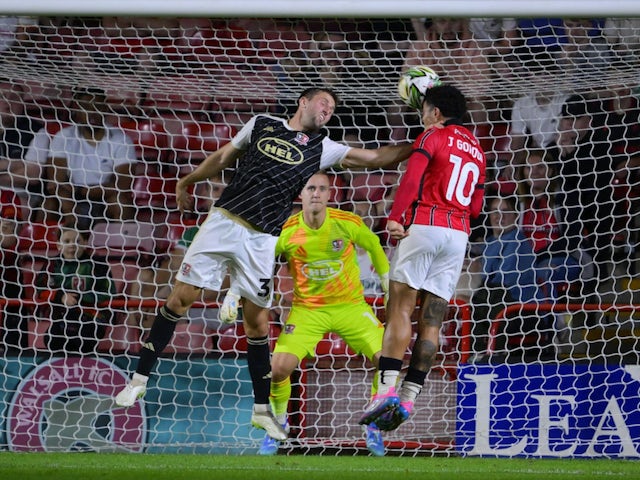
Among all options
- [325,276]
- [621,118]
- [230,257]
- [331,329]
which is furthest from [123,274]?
[621,118]

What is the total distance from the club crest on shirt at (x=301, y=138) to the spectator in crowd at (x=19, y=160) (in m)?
2.36

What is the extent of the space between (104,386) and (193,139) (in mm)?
2174

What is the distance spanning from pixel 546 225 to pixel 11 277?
3.95 meters

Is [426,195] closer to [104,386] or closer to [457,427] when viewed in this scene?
[457,427]

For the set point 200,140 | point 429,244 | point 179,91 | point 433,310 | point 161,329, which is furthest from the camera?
point 200,140

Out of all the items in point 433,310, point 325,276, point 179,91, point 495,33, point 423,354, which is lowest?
point 423,354

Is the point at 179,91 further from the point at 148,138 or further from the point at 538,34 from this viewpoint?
the point at 538,34

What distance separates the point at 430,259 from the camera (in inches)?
203

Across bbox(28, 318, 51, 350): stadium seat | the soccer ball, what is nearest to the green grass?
bbox(28, 318, 51, 350): stadium seat

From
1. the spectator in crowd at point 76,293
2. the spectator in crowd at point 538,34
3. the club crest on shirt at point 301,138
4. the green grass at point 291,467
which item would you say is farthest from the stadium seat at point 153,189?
the spectator in crowd at point 538,34

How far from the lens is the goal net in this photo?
21.1 feet

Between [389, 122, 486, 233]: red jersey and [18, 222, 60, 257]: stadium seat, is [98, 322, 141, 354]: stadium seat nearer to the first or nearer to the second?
[18, 222, 60, 257]: stadium seat

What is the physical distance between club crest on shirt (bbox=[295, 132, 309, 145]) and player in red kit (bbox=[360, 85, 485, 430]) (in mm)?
760

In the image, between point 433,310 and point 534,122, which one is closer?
point 433,310
